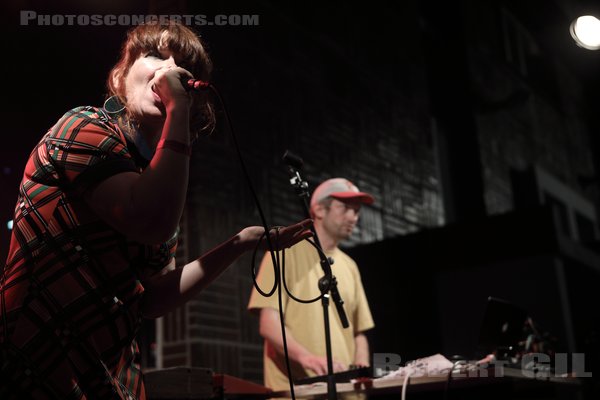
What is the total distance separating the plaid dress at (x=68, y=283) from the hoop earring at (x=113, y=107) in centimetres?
13

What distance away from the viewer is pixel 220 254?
1692 millimetres

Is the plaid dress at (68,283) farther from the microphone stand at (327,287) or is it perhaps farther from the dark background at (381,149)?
the dark background at (381,149)

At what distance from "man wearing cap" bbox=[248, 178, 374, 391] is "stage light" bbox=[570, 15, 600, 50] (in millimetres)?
3121

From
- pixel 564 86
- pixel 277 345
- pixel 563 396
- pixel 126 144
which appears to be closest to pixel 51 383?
pixel 126 144

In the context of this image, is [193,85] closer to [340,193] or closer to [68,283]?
[68,283]

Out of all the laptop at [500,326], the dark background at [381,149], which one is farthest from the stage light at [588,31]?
the laptop at [500,326]

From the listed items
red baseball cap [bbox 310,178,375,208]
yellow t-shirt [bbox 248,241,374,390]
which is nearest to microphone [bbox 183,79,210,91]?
yellow t-shirt [bbox 248,241,374,390]

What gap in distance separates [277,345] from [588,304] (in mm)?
4129

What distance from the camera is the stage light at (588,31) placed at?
597cm

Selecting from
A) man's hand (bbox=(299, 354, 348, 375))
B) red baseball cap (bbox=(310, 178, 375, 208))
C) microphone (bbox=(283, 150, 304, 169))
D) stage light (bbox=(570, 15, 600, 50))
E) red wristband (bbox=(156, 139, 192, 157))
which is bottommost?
man's hand (bbox=(299, 354, 348, 375))

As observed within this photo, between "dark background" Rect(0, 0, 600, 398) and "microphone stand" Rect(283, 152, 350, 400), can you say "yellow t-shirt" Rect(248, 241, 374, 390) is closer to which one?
"microphone stand" Rect(283, 152, 350, 400)

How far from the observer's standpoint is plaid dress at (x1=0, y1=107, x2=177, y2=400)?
1305mm

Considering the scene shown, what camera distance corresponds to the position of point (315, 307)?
12.2 feet

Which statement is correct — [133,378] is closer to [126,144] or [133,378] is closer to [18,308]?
[18,308]
